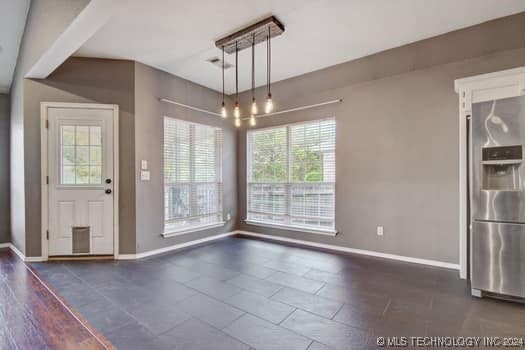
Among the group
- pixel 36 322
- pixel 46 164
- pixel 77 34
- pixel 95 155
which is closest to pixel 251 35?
pixel 77 34

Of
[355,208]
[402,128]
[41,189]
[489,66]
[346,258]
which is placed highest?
[489,66]

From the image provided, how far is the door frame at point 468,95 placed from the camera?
2.47m

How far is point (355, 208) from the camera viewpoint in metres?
3.93

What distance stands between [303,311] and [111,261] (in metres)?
2.89

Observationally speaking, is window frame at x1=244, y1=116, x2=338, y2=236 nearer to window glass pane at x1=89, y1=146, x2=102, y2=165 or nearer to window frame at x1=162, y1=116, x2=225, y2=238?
window frame at x1=162, y1=116, x2=225, y2=238

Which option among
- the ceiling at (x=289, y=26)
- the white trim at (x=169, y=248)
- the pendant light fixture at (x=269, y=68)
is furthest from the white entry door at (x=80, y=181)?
the pendant light fixture at (x=269, y=68)

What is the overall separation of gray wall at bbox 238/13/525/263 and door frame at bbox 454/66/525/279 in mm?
283

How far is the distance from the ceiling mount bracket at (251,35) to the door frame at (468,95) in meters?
2.14

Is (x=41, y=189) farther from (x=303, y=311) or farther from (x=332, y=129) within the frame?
(x=332, y=129)

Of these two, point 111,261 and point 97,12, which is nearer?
point 97,12

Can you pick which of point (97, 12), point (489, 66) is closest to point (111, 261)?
point (97, 12)

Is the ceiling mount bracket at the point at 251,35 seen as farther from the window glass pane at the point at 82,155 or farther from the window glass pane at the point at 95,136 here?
the window glass pane at the point at 82,155

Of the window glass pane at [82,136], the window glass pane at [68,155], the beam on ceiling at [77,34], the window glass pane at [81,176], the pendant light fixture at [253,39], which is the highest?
the pendant light fixture at [253,39]

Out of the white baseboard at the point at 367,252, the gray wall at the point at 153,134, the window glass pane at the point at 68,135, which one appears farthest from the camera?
the gray wall at the point at 153,134
